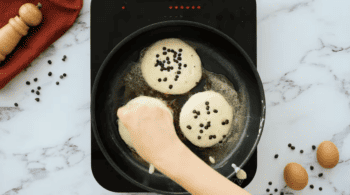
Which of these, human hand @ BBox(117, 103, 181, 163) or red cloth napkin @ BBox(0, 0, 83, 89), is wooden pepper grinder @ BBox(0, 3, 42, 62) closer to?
red cloth napkin @ BBox(0, 0, 83, 89)

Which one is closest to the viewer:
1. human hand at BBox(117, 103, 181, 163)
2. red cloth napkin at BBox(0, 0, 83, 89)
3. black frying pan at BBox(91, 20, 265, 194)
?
human hand at BBox(117, 103, 181, 163)

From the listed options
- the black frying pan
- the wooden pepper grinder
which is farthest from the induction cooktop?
the wooden pepper grinder

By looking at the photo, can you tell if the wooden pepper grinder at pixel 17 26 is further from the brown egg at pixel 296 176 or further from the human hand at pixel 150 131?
the brown egg at pixel 296 176

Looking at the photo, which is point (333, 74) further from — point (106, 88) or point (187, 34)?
point (106, 88)

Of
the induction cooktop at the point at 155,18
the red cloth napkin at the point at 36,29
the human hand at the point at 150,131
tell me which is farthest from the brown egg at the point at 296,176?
the red cloth napkin at the point at 36,29

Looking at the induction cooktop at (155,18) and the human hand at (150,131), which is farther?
the induction cooktop at (155,18)

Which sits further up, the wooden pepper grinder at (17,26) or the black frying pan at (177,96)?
the wooden pepper grinder at (17,26)
